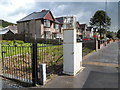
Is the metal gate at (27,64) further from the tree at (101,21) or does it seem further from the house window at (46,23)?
the tree at (101,21)

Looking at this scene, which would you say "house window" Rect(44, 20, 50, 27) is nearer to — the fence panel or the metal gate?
the metal gate

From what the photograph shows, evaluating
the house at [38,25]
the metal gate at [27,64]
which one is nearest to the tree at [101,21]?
the house at [38,25]

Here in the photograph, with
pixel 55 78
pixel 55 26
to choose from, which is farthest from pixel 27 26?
pixel 55 78

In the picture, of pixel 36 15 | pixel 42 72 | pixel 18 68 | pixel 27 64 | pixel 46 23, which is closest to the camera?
pixel 42 72

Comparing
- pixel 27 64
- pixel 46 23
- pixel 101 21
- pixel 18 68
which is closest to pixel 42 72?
pixel 18 68

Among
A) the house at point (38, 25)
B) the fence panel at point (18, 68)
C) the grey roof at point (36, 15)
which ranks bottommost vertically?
the fence panel at point (18, 68)

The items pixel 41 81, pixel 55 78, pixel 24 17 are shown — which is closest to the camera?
pixel 41 81

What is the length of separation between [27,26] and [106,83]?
24210 mm

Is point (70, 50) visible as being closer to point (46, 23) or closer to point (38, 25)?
point (38, 25)

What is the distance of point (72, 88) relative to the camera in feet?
10.8

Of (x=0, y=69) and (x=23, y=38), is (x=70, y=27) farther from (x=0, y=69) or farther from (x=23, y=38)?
(x=23, y=38)

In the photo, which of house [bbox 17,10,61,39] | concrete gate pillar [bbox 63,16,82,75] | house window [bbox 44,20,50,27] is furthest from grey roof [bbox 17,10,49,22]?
concrete gate pillar [bbox 63,16,82,75]

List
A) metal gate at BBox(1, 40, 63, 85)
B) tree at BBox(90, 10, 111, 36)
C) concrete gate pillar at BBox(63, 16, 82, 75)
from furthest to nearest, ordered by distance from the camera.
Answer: tree at BBox(90, 10, 111, 36) → concrete gate pillar at BBox(63, 16, 82, 75) → metal gate at BBox(1, 40, 63, 85)

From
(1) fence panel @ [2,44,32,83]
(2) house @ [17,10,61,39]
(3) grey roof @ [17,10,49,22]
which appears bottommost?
(1) fence panel @ [2,44,32,83]
